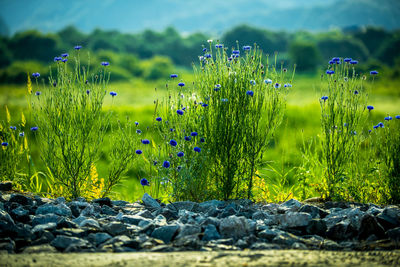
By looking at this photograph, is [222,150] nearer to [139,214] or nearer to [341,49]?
[139,214]

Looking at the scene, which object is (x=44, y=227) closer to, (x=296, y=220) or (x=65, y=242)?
(x=65, y=242)

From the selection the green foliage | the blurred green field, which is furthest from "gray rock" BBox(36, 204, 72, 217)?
the green foliage

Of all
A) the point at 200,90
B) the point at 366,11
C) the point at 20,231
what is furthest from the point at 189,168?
the point at 366,11

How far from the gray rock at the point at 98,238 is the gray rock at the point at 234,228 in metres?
0.93

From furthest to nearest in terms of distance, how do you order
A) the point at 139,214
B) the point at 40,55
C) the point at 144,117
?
the point at 40,55 → the point at 144,117 → the point at 139,214

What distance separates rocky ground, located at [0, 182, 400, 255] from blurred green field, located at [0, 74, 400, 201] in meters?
0.83

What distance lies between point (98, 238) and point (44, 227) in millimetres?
474

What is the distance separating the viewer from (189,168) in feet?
12.9

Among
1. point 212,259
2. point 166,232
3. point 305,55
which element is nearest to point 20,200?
point 166,232

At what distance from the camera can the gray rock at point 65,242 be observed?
285cm

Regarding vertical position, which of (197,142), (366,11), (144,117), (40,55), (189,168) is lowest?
(189,168)

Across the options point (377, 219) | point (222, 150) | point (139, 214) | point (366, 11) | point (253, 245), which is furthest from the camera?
point (366, 11)

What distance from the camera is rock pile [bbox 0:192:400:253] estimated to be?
9.57 ft

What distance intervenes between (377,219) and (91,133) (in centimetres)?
311
